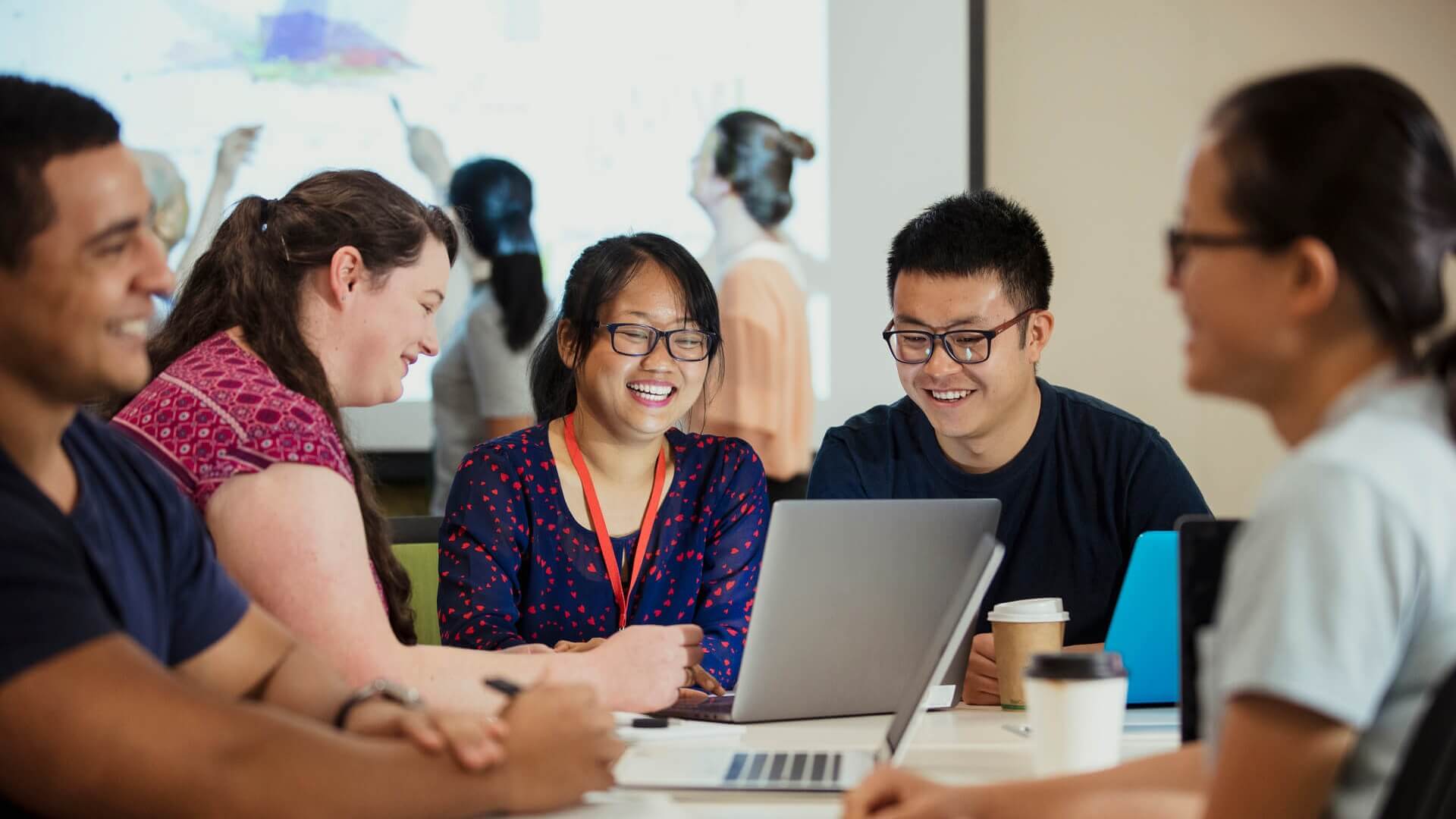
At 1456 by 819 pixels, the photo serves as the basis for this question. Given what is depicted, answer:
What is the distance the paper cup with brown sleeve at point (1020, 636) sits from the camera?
1634mm

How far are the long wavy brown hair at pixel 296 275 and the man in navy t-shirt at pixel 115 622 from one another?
1.36 feet

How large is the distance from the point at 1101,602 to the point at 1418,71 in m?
2.26

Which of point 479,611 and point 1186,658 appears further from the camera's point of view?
point 479,611

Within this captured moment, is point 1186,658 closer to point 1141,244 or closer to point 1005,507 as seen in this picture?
point 1005,507

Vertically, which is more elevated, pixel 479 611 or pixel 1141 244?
pixel 1141 244

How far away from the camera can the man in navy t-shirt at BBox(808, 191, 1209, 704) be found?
218 cm

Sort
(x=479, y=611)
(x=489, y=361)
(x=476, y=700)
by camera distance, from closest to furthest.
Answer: (x=476, y=700) → (x=479, y=611) → (x=489, y=361)

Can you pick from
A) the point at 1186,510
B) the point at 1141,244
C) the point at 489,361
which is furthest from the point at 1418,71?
the point at 489,361

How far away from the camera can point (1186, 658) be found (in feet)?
4.28

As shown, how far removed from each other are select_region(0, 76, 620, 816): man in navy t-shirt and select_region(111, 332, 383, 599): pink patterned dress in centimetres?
19

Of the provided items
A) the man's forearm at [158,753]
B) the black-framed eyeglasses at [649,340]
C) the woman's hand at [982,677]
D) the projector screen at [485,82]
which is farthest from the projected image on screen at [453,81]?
the man's forearm at [158,753]

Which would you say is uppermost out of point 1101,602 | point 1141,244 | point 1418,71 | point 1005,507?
point 1418,71

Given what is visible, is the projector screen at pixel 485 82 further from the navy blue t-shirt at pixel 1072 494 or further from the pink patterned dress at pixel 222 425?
the pink patterned dress at pixel 222 425

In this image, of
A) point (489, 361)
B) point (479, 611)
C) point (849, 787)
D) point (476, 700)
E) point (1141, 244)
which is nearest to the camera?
point (849, 787)
